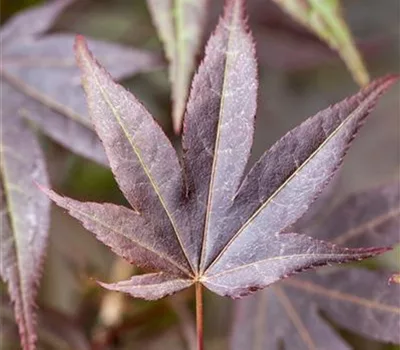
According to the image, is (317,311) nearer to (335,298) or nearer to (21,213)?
(335,298)

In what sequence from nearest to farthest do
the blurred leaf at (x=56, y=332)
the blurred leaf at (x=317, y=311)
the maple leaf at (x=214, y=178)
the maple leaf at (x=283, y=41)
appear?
the maple leaf at (x=214, y=178), the blurred leaf at (x=317, y=311), the blurred leaf at (x=56, y=332), the maple leaf at (x=283, y=41)

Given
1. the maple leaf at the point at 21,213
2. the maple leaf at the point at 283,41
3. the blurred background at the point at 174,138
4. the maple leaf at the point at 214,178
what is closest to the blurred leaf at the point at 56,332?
the blurred background at the point at 174,138

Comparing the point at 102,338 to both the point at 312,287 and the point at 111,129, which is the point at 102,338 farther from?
the point at 111,129

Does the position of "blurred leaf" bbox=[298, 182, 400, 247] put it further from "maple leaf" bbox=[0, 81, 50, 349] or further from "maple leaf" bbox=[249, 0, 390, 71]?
"maple leaf" bbox=[249, 0, 390, 71]

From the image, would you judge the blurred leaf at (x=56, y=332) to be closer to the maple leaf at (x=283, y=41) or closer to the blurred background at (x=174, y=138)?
the blurred background at (x=174, y=138)

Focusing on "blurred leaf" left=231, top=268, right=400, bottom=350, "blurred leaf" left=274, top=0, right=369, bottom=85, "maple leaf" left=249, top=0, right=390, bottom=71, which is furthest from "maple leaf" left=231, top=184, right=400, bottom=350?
"maple leaf" left=249, top=0, right=390, bottom=71
